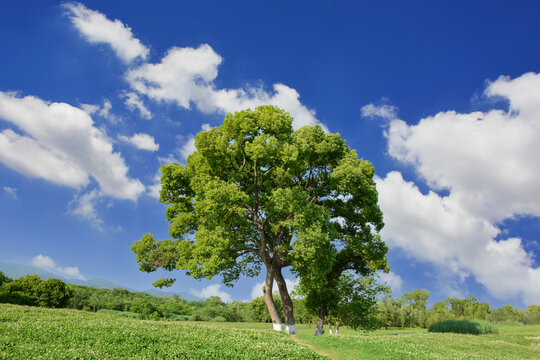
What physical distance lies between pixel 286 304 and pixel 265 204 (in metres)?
7.83

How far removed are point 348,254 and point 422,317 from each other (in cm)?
5230

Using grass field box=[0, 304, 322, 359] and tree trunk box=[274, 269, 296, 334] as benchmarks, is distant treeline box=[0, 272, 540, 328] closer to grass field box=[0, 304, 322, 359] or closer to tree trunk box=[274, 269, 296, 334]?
tree trunk box=[274, 269, 296, 334]

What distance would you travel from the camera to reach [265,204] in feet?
75.3

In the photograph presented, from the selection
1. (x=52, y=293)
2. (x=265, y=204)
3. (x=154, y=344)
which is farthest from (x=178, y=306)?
(x=154, y=344)

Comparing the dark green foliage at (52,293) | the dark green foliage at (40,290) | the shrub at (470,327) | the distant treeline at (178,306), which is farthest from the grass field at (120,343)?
the dark green foliage at (52,293)

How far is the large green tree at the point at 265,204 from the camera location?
20719mm

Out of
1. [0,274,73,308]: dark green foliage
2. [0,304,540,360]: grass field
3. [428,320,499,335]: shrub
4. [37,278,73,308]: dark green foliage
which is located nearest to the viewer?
[0,304,540,360]: grass field

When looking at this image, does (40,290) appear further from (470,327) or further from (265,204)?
(470,327)

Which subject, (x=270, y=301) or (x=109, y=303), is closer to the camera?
(x=270, y=301)

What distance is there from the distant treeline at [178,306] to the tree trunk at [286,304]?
4.79 metres

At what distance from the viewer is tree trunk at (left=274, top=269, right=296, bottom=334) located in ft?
75.2

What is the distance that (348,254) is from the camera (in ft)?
85.7

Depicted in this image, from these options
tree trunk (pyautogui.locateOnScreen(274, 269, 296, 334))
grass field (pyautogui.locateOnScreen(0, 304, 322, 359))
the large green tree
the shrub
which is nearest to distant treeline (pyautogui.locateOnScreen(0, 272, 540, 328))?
tree trunk (pyautogui.locateOnScreen(274, 269, 296, 334))

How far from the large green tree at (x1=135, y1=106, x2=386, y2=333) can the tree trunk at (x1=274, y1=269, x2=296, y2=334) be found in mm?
69
